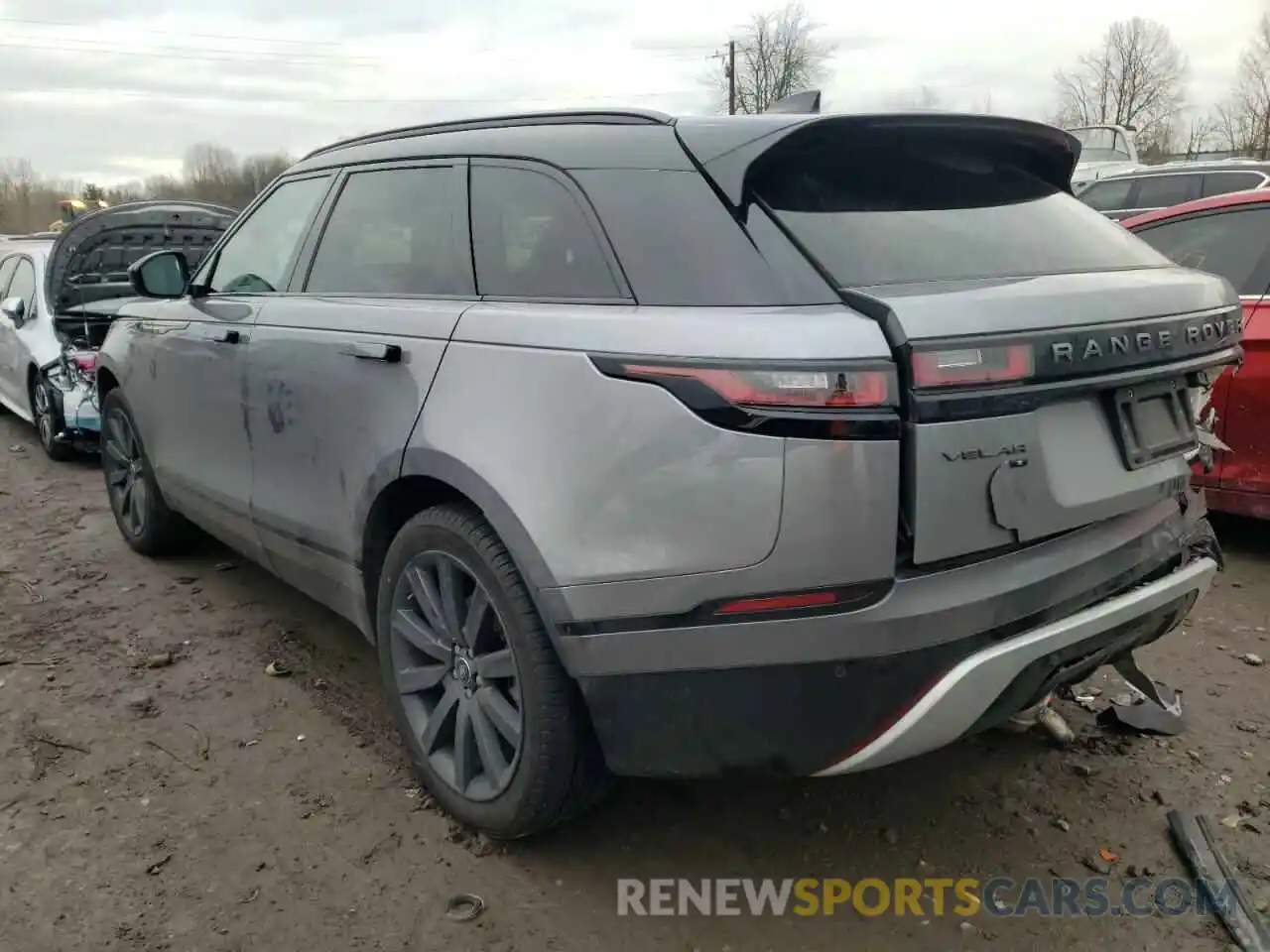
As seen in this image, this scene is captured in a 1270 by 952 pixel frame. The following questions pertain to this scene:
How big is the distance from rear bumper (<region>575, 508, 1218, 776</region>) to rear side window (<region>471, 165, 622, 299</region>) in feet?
2.72

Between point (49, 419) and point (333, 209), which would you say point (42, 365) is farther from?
point (333, 209)

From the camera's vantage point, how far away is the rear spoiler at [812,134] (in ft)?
7.30

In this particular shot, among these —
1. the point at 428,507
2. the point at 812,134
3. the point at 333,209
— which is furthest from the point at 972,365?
the point at 333,209

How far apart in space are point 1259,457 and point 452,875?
3.66m

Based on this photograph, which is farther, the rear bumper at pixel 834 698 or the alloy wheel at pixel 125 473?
the alloy wheel at pixel 125 473

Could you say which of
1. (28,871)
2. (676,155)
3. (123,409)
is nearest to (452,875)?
(28,871)

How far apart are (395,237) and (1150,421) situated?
6.87 feet

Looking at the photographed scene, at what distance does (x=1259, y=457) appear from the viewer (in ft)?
14.0

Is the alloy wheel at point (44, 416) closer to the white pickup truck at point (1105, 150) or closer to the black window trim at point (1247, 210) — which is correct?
the black window trim at point (1247, 210)

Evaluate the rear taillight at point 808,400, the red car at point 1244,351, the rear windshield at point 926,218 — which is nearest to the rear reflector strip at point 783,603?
the rear taillight at point 808,400

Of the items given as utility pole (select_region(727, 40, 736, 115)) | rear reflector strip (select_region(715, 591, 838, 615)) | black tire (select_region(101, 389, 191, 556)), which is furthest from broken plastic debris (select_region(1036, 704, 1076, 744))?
utility pole (select_region(727, 40, 736, 115))

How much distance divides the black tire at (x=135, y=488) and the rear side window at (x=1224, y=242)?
15.2 feet

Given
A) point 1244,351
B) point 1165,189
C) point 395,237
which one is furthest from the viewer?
point 1165,189

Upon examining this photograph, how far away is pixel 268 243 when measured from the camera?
3748 millimetres
